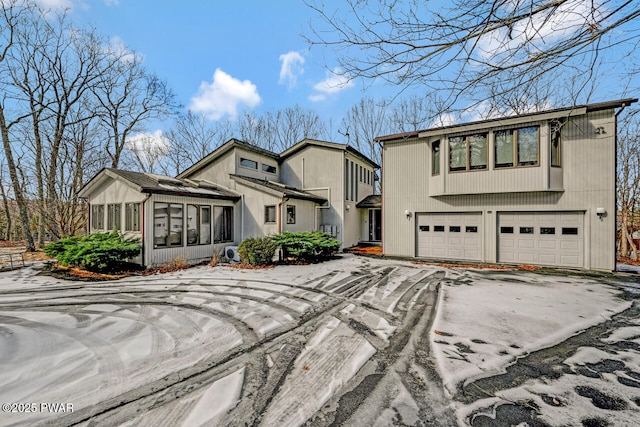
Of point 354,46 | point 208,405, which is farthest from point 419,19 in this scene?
point 208,405

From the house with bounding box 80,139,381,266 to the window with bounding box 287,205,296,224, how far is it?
1.8 inches

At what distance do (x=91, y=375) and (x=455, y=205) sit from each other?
451 inches

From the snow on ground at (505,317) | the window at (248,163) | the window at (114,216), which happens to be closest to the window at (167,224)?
the window at (114,216)

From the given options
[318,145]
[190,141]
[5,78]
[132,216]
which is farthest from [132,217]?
[190,141]

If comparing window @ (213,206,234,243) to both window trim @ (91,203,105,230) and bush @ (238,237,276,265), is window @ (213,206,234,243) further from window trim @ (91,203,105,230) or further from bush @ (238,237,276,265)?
window trim @ (91,203,105,230)

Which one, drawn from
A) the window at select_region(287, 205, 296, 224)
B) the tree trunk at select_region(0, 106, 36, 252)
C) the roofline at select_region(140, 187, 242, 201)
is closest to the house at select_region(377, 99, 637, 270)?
the window at select_region(287, 205, 296, 224)

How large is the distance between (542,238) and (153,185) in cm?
1400

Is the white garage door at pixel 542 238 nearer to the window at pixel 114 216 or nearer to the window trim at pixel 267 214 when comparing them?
the window trim at pixel 267 214

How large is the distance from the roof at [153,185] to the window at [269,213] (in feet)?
5.11

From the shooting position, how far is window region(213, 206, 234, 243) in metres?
11.6

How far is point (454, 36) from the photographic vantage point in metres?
2.67

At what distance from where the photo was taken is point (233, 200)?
12258 mm

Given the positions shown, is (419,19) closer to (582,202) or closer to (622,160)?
(582,202)

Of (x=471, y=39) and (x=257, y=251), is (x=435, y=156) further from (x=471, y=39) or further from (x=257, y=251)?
(x=471, y=39)
